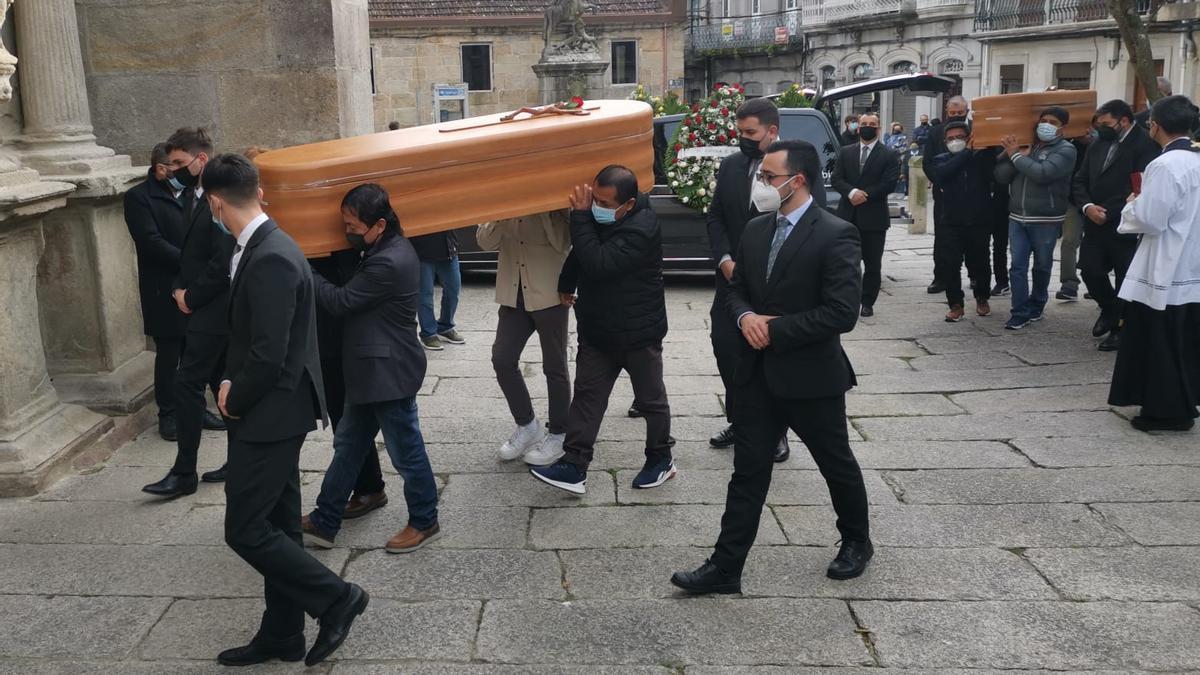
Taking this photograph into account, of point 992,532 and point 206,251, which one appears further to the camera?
point 206,251

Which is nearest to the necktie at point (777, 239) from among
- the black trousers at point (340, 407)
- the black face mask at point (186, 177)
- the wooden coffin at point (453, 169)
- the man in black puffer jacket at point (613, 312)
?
the man in black puffer jacket at point (613, 312)

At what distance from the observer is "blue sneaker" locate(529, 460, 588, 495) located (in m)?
5.51

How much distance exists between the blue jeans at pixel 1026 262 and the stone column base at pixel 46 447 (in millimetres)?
6733

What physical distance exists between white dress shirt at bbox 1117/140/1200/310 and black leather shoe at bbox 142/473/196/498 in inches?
202

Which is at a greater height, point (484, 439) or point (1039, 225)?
point (1039, 225)

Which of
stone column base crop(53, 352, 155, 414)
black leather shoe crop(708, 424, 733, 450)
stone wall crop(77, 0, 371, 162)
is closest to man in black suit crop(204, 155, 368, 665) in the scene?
black leather shoe crop(708, 424, 733, 450)

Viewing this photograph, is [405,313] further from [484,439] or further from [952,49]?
[952,49]

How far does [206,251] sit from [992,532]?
12.3ft

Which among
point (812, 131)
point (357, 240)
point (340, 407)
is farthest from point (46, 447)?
point (812, 131)

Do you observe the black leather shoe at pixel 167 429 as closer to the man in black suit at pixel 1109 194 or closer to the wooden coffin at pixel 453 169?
the wooden coffin at pixel 453 169

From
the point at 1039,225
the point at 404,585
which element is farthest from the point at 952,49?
the point at 404,585

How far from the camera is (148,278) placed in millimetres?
6273

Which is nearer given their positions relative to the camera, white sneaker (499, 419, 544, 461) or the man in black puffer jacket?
the man in black puffer jacket

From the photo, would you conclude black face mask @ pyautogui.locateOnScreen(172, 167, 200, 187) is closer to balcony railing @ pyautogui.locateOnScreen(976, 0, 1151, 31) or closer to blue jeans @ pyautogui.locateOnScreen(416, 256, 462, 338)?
blue jeans @ pyautogui.locateOnScreen(416, 256, 462, 338)
